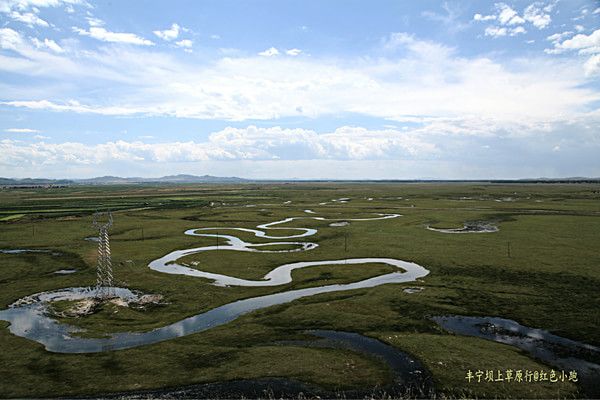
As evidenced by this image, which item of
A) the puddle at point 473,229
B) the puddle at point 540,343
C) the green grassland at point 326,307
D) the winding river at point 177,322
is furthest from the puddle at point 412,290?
the puddle at point 473,229

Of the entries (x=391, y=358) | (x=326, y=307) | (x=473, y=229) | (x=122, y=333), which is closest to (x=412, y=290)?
(x=326, y=307)

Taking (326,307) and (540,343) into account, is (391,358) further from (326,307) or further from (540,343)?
(540,343)

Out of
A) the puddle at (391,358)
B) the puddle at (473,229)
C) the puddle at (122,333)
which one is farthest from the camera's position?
the puddle at (473,229)

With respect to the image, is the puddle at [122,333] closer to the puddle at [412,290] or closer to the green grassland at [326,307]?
the green grassland at [326,307]

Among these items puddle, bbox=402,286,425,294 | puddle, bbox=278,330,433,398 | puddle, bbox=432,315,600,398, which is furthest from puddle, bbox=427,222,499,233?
puddle, bbox=278,330,433,398

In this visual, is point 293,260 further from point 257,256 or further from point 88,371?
point 88,371

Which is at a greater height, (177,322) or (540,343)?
(540,343)

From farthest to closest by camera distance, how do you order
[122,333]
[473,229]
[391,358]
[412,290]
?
[473,229]
[412,290]
[122,333]
[391,358]

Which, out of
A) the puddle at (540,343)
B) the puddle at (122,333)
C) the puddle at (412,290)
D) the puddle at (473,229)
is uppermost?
the puddle at (473,229)

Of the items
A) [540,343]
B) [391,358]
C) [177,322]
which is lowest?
[177,322]
